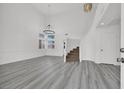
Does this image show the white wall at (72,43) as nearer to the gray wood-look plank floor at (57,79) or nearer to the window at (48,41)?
the window at (48,41)

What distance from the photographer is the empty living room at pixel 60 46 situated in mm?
3131

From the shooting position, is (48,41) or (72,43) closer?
(72,43)

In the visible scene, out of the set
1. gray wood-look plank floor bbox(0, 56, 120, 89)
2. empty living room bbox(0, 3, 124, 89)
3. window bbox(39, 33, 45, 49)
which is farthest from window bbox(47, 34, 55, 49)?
gray wood-look plank floor bbox(0, 56, 120, 89)

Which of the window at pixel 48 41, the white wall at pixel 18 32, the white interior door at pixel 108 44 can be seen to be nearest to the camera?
the white wall at pixel 18 32

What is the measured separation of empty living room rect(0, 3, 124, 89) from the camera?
3.13 m

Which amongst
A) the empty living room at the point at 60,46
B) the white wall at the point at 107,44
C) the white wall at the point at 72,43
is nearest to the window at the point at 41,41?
the empty living room at the point at 60,46

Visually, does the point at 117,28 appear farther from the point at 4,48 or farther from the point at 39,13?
the point at 39,13

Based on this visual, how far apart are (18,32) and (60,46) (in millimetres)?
5125

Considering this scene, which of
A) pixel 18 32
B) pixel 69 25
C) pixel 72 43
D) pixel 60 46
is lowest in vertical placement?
pixel 60 46

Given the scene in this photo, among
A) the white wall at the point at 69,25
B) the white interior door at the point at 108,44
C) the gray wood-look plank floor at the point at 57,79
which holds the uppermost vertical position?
the white wall at the point at 69,25

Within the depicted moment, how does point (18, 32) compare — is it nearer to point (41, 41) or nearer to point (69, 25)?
point (41, 41)

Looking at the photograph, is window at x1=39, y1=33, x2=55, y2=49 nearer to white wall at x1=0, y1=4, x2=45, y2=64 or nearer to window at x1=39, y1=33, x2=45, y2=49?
window at x1=39, y1=33, x2=45, y2=49

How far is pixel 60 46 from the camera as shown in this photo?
10.6 meters

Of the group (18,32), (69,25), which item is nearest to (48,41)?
(69,25)
